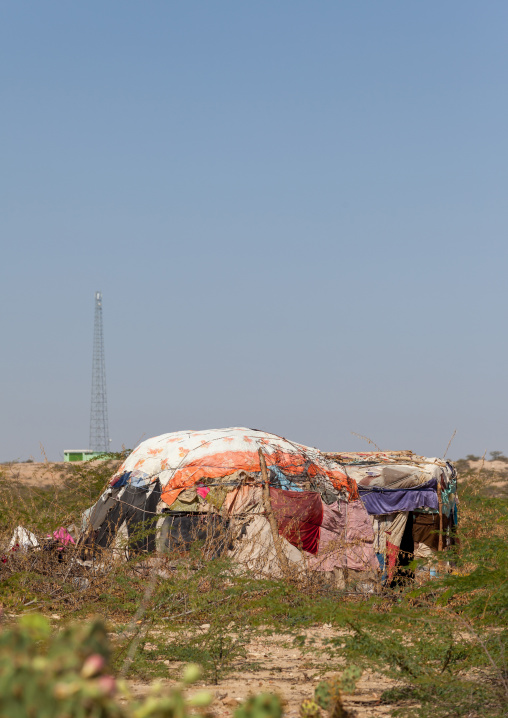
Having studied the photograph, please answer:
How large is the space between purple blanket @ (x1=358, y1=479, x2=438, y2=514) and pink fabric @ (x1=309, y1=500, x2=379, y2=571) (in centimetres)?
27

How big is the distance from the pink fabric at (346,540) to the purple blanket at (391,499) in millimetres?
274

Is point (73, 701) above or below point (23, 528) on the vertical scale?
above

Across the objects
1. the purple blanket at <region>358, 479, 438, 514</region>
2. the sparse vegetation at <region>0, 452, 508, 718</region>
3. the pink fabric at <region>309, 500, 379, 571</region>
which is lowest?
the pink fabric at <region>309, 500, 379, 571</region>

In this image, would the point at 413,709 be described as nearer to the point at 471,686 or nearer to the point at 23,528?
the point at 471,686

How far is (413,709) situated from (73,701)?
5.25 meters

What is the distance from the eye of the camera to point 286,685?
7.15m

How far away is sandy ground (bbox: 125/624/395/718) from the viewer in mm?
6309

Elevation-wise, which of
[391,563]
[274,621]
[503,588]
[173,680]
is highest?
[503,588]

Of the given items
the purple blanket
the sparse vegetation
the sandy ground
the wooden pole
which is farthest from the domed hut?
the sandy ground

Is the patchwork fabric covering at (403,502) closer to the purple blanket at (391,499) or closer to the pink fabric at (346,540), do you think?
the purple blanket at (391,499)

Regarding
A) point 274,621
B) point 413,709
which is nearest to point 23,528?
point 274,621

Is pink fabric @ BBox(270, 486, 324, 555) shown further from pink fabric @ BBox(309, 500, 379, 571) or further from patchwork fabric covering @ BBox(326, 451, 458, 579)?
patchwork fabric covering @ BBox(326, 451, 458, 579)

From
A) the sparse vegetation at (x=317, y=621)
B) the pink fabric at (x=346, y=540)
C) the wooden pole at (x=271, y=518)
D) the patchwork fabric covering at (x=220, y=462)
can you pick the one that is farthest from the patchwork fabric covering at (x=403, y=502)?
the sparse vegetation at (x=317, y=621)

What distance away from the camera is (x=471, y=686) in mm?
5242
